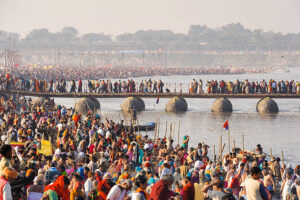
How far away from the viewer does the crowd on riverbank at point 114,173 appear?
13.7 m

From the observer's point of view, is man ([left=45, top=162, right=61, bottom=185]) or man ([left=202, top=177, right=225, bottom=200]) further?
man ([left=45, top=162, right=61, bottom=185])

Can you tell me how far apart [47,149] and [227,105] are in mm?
44074

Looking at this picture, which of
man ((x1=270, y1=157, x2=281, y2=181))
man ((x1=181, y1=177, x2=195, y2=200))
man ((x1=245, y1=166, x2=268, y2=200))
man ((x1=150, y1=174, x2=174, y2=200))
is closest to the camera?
man ((x1=245, y1=166, x2=268, y2=200))

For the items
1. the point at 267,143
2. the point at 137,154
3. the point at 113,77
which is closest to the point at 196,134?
the point at 267,143

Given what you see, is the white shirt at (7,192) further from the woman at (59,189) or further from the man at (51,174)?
the man at (51,174)

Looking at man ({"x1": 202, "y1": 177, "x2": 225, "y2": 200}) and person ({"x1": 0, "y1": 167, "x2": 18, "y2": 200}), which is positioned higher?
person ({"x1": 0, "y1": 167, "x2": 18, "y2": 200})

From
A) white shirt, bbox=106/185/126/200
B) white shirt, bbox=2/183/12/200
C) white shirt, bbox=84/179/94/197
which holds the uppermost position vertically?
white shirt, bbox=2/183/12/200

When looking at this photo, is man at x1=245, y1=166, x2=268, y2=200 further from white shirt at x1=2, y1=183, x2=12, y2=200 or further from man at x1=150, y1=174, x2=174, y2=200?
white shirt at x1=2, y1=183, x2=12, y2=200

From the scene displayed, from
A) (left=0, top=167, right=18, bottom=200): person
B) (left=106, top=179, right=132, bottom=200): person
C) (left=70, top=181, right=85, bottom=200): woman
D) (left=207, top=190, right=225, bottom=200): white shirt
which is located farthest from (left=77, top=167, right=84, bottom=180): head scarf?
(left=0, top=167, right=18, bottom=200): person

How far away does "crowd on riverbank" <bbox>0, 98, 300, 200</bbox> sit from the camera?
538 inches

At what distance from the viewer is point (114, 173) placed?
68.8 ft

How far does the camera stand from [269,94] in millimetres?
62938

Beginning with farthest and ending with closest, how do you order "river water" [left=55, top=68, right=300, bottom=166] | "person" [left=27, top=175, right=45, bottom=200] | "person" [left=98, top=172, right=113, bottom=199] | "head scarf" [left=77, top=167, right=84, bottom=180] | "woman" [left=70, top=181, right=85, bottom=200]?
"river water" [left=55, top=68, right=300, bottom=166] → "head scarf" [left=77, top=167, right=84, bottom=180] → "person" [left=98, top=172, right=113, bottom=199] → "woman" [left=70, top=181, right=85, bottom=200] → "person" [left=27, top=175, right=45, bottom=200]

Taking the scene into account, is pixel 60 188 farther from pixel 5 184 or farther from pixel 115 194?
pixel 5 184
